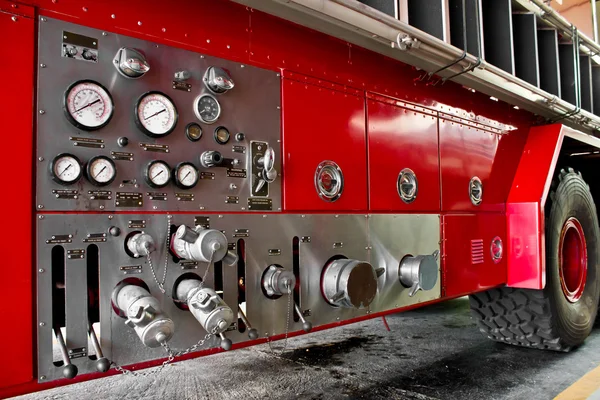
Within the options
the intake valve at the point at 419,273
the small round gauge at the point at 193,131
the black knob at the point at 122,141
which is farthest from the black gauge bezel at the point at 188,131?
the intake valve at the point at 419,273

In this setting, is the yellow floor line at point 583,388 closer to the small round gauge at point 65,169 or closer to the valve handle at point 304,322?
the valve handle at point 304,322

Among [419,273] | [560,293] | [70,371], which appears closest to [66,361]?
[70,371]

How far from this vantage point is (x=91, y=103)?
1.57 meters

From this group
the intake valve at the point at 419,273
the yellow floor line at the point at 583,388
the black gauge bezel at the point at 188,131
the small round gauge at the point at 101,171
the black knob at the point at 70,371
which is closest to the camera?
the black knob at the point at 70,371

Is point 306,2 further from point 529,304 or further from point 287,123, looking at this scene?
point 529,304

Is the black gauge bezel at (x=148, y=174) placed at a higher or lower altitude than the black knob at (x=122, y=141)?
lower

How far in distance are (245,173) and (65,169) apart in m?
0.75

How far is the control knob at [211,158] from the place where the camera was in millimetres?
1806

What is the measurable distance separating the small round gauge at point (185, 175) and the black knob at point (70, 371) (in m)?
0.74

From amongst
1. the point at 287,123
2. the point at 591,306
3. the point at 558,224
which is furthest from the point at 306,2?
the point at 591,306

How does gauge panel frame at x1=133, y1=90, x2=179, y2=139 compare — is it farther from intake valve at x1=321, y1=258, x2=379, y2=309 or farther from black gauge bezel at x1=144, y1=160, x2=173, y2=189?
intake valve at x1=321, y1=258, x2=379, y2=309

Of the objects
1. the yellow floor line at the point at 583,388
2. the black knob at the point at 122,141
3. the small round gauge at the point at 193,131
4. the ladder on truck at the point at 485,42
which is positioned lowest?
the yellow floor line at the point at 583,388

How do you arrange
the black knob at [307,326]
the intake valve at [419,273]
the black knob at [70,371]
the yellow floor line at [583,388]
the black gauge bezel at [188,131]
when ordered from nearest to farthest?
the black knob at [70,371] → the black gauge bezel at [188,131] → the black knob at [307,326] → the intake valve at [419,273] → the yellow floor line at [583,388]

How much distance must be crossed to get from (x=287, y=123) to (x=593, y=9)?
4088 millimetres
